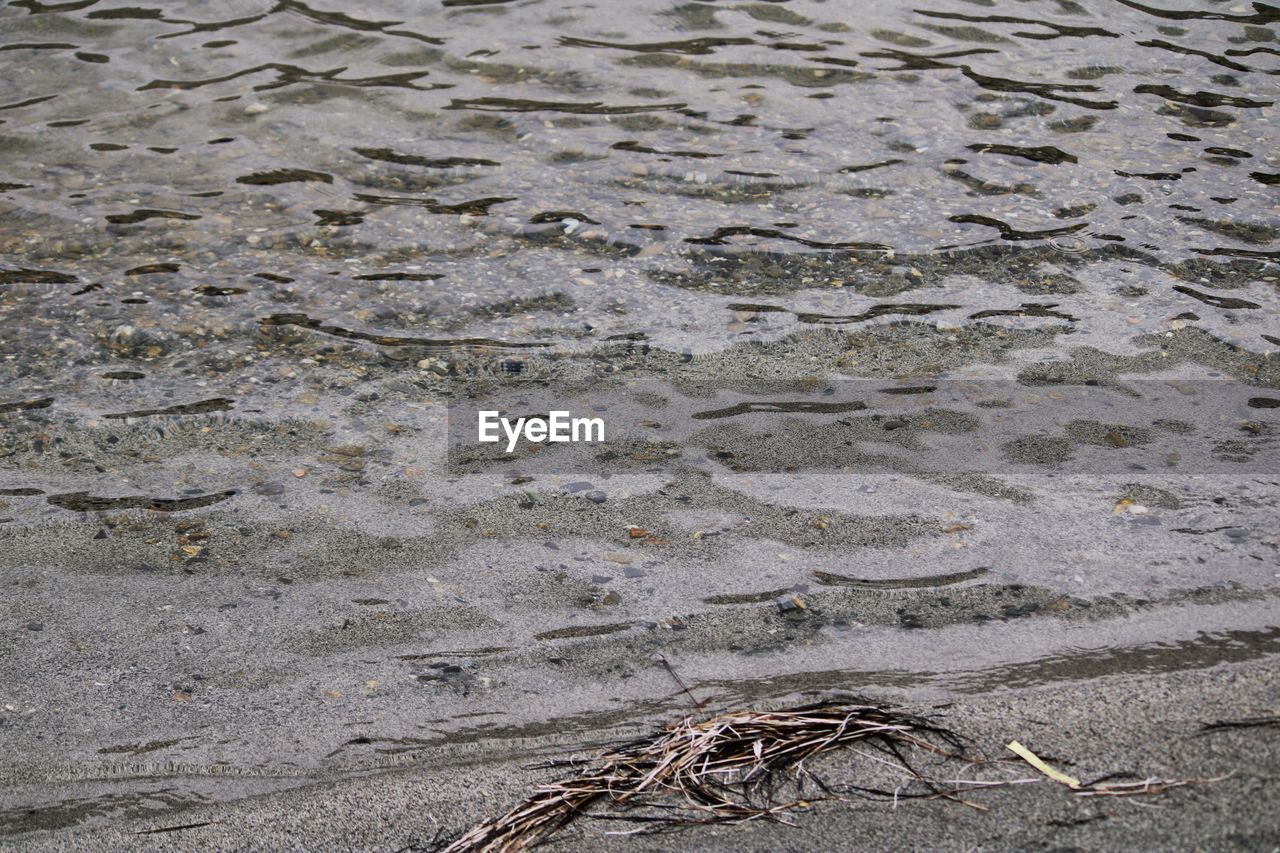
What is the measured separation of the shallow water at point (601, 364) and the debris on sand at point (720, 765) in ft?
0.75

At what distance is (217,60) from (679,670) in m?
5.79

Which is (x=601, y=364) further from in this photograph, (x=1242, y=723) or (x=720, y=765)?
(x=1242, y=723)

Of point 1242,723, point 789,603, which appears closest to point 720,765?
point 789,603

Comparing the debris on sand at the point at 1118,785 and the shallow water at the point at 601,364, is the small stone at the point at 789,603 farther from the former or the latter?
the debris on sand at the point at 1118,785

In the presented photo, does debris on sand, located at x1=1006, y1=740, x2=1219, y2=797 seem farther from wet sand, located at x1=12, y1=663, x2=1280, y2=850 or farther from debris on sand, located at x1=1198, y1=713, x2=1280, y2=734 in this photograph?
debris on sand, located at x1=1198, y1=713, x2=1280, y2=734

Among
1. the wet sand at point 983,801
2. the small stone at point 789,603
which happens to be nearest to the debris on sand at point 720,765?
the wet sand at point 983,801

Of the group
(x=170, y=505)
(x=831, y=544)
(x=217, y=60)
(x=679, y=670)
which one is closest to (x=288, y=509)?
(x=170, y=505)

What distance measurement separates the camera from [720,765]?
2412 millimetres

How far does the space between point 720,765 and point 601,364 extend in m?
2.23

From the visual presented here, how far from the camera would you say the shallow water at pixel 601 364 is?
114 inches

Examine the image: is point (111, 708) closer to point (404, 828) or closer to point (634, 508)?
point (404, 828)

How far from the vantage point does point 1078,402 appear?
162 inches

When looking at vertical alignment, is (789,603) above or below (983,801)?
below

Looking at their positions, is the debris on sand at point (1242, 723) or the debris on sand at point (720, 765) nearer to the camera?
the debris on sand at point (720, 765)
